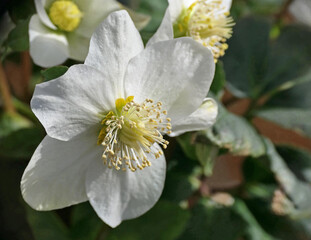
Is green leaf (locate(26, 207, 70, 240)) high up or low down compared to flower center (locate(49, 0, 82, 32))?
down

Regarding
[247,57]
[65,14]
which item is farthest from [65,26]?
[247,57]

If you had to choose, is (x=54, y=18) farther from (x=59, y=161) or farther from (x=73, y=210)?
(x=73, y=210)

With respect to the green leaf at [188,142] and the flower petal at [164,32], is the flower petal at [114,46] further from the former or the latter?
the green leaf at [188,142]

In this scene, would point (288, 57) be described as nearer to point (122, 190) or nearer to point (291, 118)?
point (291, 118)

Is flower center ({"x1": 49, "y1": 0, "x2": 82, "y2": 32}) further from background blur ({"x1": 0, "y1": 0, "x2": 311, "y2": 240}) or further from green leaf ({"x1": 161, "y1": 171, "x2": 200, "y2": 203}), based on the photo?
green leaf ({"x1": 161, "y1": 171, "x2": 200, "y2": 203})

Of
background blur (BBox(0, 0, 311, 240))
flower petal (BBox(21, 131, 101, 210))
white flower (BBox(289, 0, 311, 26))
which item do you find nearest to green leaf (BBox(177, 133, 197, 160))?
background blur (BBox(0, 0, 311, 240))
